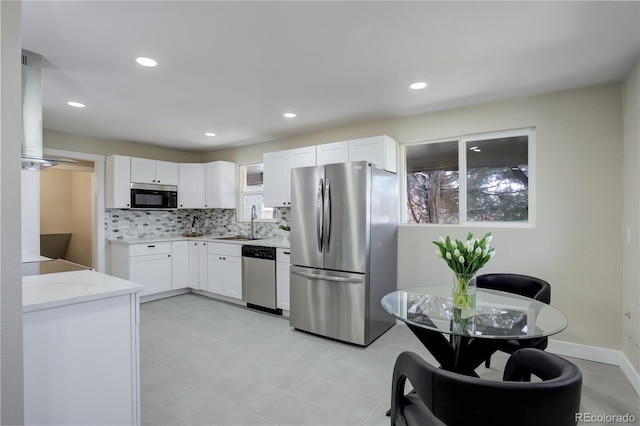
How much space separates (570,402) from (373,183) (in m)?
2.46

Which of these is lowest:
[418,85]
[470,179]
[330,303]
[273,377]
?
[273,377]

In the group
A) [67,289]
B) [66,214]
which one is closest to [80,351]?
[67,289]

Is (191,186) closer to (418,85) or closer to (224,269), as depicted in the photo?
(224,269)

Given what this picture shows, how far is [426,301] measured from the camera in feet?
7.24

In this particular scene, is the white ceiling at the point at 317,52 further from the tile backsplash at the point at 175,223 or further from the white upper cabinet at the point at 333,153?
the tile backsplash at the point at 175,223

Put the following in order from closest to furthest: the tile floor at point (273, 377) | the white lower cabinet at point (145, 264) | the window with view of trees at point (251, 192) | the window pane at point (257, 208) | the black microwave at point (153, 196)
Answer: the tile floor at point (273, 377) < the white lower cabinet at point (145, 264) < the black microwave at point (153, 196) < the window pane at point (257, 208) < the window with view of trees at point (251, 192)

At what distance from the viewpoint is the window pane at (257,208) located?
5.19m

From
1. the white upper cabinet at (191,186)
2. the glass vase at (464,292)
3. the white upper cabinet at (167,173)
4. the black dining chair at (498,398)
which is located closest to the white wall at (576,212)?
the glass vase at (464,292)

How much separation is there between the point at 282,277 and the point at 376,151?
1975 millimetres

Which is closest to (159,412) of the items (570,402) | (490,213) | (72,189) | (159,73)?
(570,402)

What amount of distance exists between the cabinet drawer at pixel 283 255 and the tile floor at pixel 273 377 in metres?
0.79

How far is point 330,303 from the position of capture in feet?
11.0

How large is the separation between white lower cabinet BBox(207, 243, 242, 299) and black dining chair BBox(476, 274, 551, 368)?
3152mm

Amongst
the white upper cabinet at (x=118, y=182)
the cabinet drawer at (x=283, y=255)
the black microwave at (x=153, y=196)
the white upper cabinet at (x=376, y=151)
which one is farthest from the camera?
the black microwave at (x=153, y=196)
